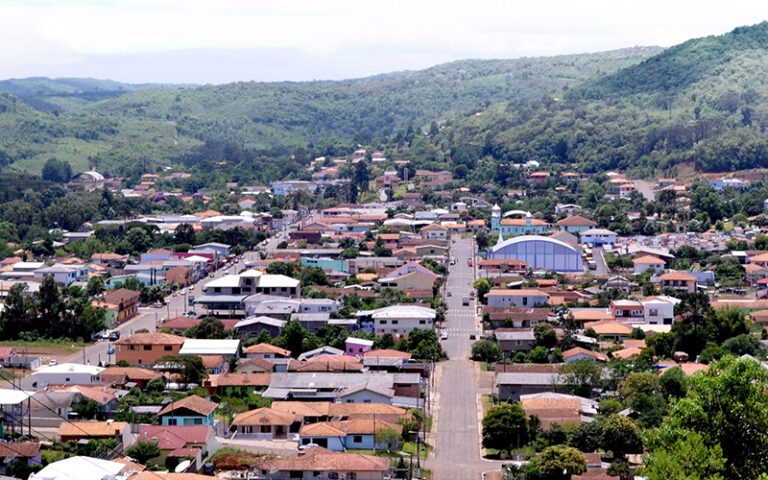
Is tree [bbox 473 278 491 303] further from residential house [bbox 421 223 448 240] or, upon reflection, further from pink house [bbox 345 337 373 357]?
residential house [bbox 421 223 448 240]

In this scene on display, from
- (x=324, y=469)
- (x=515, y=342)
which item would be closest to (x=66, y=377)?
(x=324, y=469)

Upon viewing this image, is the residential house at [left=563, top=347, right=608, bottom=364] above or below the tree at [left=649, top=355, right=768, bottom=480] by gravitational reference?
below

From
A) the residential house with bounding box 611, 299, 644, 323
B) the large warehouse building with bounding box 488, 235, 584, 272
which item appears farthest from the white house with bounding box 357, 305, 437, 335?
the large warehouse building with bounding box 488, 235, 584, 272

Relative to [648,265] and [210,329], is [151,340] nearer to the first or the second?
[210,329]

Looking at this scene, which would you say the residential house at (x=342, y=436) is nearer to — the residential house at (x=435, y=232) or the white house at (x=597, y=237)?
the white house at (x=597, y=237)

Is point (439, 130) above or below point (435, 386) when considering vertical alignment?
above

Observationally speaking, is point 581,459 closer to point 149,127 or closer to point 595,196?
point 595,196

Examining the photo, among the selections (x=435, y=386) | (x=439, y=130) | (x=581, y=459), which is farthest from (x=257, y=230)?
(x=439, y=130)
